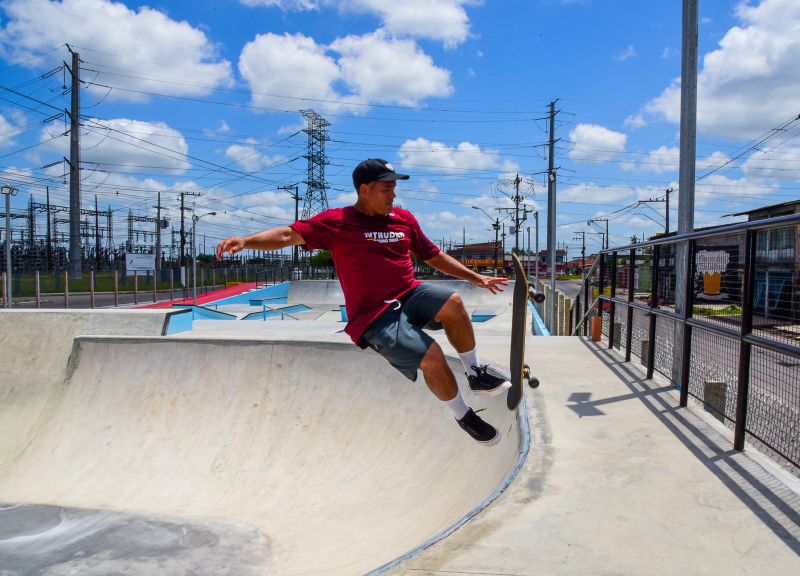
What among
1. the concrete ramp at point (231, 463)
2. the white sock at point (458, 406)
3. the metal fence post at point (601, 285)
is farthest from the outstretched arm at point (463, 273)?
the metal fence post at point (601, 285)

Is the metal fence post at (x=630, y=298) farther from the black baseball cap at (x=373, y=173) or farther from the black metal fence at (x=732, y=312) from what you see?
the black baseball cap at (x=373, y=173)

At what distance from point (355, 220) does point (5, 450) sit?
636cm

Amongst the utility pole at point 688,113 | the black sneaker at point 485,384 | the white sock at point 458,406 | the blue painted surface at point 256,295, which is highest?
the utility pole at point 688,113

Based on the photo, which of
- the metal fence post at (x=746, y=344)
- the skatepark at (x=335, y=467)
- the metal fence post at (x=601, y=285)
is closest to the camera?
the skatepark at (x=335, y=467)

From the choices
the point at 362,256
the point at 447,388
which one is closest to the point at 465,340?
the point at 447,388

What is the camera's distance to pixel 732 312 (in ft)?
13.8

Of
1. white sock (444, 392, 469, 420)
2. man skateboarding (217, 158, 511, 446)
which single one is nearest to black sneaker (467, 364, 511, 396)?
man skateboarding (217, 158, 511, 446)

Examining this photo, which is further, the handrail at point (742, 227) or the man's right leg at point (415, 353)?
the man's right leg at point (415, 353)

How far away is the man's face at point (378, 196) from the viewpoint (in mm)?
3312

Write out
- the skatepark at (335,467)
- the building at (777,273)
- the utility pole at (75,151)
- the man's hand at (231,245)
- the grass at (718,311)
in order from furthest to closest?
the utility pole at (75,151) < the grass at (718,311) < the building at (777,273) < the man's hand at (231,245) < the skatepark at (335,467)

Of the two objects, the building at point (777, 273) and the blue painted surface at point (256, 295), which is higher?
the building at point (777, 273)

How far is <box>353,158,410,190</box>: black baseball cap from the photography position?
10.8 ft

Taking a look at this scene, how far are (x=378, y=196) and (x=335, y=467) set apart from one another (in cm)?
337

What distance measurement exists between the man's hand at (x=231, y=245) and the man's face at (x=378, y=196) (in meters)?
0.75
